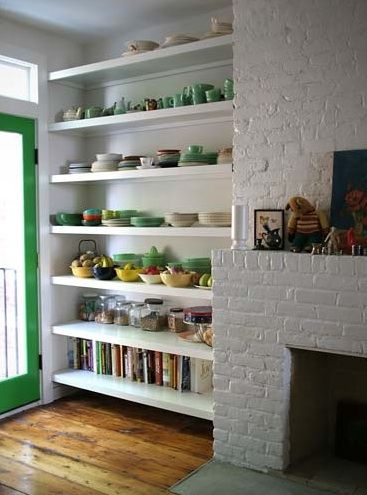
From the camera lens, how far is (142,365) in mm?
3902

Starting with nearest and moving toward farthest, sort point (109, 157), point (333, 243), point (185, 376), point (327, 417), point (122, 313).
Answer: point (333, 243) < point (327, 417) < point (185, 376) < point (109, 157) < point (122, 313)

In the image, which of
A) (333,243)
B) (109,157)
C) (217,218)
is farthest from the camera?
(109,157)

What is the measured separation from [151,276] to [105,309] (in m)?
0.71

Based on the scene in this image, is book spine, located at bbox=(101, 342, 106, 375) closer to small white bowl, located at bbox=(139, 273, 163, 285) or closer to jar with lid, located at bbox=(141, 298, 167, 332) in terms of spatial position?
jar with lid, located at bbox=(141, 298, 167, 332)

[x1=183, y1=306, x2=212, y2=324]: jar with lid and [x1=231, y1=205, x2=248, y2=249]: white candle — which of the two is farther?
[x1=183, y1=306, x2=212, y2=324]: jar with lid

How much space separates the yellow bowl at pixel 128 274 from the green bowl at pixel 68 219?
0.52m

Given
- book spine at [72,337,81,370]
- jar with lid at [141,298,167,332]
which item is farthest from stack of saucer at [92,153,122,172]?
book spine at [72,337,81,370]

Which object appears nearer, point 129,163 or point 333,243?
point 333,243

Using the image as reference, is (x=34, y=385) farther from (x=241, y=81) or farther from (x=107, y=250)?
(x=241, y=81)

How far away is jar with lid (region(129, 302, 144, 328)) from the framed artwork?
1.70 m

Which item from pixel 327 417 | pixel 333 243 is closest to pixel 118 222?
pixel 333 243

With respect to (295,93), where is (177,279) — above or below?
below

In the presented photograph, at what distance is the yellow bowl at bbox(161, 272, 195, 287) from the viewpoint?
11.8ft

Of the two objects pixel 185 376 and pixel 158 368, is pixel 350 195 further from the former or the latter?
pixel 158 368
